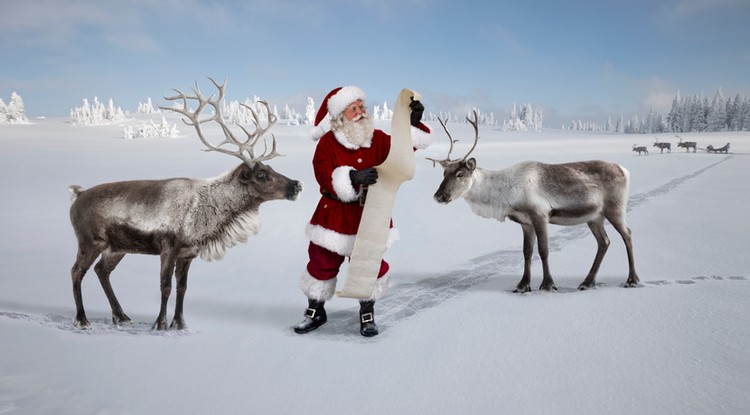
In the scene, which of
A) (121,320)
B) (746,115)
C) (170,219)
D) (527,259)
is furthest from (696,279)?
(746,115)

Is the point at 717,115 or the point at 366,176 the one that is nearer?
the point at 366,176

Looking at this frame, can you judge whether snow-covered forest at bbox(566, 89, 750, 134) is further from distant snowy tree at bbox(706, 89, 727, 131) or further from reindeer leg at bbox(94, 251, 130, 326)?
reindeer leg at bbox(94, 251, 130, 326)

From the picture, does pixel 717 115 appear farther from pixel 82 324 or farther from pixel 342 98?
pixel 82 324

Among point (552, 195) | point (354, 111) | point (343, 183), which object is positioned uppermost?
point (354, 111)

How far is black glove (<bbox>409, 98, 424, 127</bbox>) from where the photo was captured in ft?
11.1

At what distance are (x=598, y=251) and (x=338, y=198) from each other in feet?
8.64

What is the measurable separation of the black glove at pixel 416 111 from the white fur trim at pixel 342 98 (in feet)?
1.34

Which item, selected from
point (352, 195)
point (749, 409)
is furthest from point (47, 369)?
point (749, 409)

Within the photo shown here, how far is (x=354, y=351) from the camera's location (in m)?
3.00

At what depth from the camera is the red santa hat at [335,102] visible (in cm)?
341

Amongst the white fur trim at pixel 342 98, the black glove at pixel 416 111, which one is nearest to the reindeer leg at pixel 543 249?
the black glove at pixel 416 111

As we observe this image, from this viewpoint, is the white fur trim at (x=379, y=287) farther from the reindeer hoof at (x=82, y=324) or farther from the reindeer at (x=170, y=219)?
the reindeer hoof at (x=82, y=324)

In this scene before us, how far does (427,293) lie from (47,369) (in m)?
2.81

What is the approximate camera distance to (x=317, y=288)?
3.45 metres
